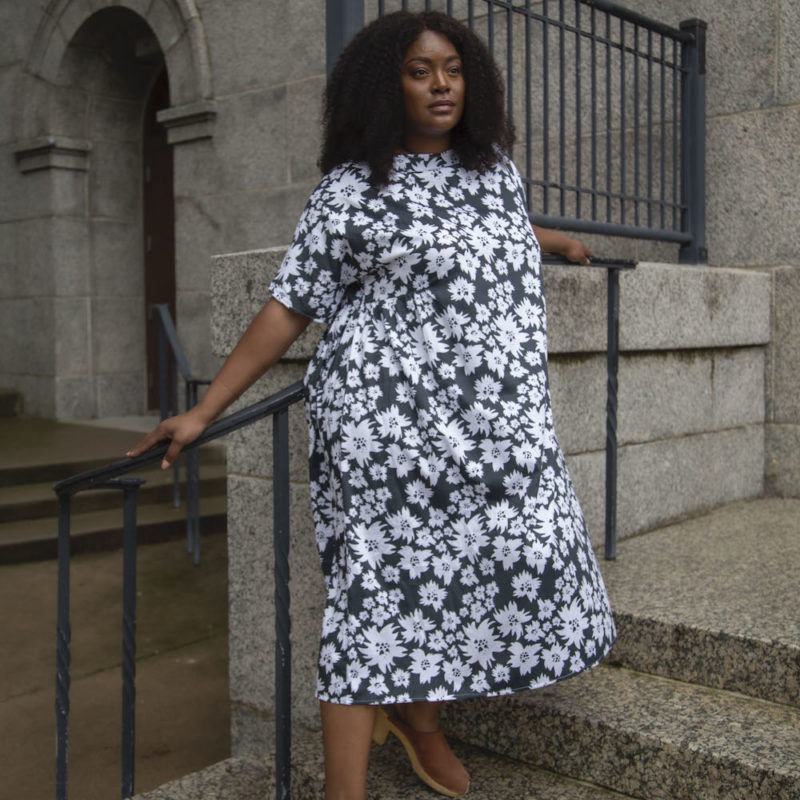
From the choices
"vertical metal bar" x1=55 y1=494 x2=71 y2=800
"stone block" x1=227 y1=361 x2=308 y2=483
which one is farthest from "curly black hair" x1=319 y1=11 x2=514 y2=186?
"vertical metal bar" x1=55 y1=494 x2=71 y2=800

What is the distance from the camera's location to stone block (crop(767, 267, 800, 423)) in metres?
4.35

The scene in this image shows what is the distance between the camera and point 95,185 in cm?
889

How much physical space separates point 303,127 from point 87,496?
2.82 metres

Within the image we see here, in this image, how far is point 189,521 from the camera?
18.9ft

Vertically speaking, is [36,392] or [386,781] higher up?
[36,392]

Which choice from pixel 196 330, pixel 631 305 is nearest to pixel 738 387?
pixel 631 305

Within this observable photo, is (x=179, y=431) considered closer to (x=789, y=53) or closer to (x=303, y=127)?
(x=789, y=53)

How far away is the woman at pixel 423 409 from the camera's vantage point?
2162 mm

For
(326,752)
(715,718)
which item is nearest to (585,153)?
(715,718)

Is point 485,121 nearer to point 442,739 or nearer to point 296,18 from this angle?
point 442,739

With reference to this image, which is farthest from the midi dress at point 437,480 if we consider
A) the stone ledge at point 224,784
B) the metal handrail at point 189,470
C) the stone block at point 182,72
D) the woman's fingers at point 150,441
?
the stone block at point 182,72

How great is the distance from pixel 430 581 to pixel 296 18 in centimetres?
583

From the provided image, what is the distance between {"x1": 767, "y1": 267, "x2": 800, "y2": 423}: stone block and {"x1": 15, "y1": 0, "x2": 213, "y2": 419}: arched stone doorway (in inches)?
219

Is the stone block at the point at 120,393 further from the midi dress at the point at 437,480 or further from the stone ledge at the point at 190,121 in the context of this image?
the midi dress at the point at 437,480
